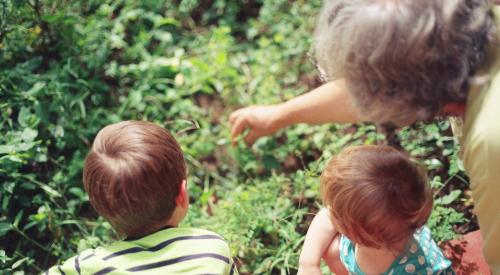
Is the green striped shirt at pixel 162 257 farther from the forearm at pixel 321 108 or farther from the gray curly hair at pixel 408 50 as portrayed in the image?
the forearm at pixel 321 108

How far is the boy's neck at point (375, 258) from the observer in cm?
162

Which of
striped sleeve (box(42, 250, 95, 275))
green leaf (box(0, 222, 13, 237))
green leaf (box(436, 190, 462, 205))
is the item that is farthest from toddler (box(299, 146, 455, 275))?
green leaf (box(0, 222, 13, 237))

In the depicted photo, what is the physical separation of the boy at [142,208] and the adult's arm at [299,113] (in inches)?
31.3

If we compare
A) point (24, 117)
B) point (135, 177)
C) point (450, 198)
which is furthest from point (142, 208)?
point (450, 198)

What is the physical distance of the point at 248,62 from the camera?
2.96 metres

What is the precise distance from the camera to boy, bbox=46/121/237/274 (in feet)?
4.80

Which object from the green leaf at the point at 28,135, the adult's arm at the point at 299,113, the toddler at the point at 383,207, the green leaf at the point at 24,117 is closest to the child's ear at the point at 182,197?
the toddler at the point at 383,207

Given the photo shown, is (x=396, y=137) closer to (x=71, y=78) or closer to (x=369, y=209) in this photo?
(x=369, y=209)

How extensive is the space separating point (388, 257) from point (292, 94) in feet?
4.09

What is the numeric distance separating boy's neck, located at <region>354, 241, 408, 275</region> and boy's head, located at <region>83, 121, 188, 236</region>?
0.56 metres

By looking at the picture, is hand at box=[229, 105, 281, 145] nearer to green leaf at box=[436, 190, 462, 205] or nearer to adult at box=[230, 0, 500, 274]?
green leaf at box=[436, 190, 462, 205]

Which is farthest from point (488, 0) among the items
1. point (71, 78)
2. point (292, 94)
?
point (71, 78)

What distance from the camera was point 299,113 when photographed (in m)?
2.27

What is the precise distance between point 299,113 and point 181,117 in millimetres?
734
